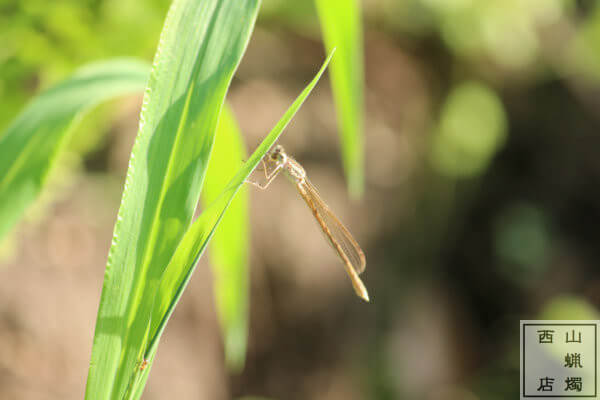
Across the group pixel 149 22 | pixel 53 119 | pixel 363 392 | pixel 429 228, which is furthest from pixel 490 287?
pixel 53 119

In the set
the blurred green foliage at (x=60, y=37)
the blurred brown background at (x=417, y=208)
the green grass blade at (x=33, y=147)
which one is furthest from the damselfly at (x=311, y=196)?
the blurred brown background at (x=417, y=208)

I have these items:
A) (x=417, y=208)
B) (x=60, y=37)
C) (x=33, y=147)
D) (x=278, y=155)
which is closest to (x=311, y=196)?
(x=278, y=155)

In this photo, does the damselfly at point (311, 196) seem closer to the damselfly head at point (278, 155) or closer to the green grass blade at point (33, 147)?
the damselfly head at point (278, 155)

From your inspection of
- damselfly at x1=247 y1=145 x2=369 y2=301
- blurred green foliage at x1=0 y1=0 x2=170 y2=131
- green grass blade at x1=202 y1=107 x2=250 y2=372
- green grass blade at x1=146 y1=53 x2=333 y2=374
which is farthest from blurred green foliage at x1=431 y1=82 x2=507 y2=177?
green grass blade at x1=146 y1=53 x2=333 y2=374

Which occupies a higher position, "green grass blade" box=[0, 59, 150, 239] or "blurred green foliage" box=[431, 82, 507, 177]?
"blurred green foliage" box=[431, 82, 507, 177]

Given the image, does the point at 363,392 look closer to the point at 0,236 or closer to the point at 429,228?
the point at 429,228

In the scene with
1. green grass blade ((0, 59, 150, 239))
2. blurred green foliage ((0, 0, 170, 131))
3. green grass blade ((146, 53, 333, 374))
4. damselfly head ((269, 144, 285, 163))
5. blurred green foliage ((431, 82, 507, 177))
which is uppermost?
blurred green foliage ((431, 82, 507, 177))

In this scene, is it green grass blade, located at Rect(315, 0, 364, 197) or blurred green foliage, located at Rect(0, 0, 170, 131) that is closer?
green grass blade, located at Rect(315, 0, 364, 197)

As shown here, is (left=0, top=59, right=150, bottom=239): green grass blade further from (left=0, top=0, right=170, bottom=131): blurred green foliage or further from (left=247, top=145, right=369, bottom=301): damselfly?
(left=0, top=0, right=170, bottom=131): blurred green foliage
